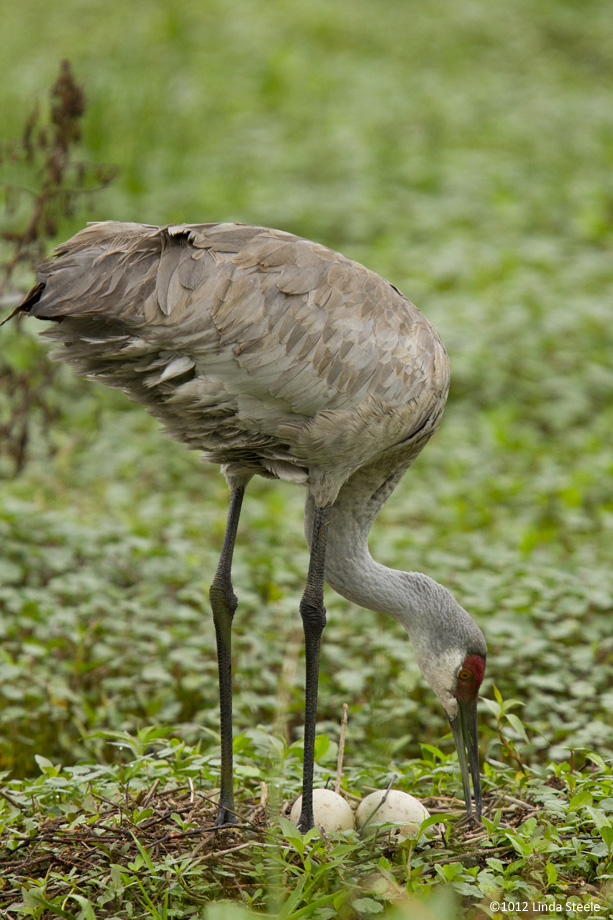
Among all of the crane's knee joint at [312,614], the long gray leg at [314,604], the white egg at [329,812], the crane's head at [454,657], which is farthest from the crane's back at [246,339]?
the white egg at [329,812]

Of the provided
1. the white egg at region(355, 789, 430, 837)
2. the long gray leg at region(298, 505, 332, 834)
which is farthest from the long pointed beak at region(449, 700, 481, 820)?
the long gray leg at region(298, 505, 332, 834)

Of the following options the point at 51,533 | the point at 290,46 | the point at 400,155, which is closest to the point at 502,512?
the point at 51,533

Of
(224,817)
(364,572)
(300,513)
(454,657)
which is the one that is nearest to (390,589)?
(364,572)

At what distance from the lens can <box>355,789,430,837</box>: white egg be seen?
3.27 meters

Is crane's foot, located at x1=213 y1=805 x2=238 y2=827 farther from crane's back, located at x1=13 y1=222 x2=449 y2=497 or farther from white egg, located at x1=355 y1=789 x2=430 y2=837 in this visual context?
crane's back, located at x1=13 y1=222 x2=449 y2=497

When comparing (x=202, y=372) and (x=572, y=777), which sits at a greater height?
(x=202, y=372)

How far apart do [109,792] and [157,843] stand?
1.45 ft

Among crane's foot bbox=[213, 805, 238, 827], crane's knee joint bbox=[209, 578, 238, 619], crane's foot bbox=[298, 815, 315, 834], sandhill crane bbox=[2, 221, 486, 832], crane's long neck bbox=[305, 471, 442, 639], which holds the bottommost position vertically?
crane's foot bbox=[213, 805, 238, 827]

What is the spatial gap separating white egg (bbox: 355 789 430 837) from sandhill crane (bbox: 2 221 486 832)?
198mm

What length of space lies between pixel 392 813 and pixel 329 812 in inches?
8.9

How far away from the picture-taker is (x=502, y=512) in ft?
21.7

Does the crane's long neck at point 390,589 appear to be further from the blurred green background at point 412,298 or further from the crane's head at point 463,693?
the blurred green background at point 412,298

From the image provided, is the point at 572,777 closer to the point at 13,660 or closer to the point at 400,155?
the point at 13,660

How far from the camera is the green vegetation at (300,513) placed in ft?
10.4
